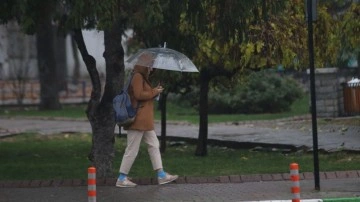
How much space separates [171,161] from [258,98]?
1338 cm

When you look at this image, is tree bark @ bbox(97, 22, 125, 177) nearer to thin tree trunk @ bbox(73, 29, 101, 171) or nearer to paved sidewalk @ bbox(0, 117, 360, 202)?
thin tree trunk @ bbox(73, 29, 101, 171)

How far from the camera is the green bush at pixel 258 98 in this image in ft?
89.7

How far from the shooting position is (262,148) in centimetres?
1582

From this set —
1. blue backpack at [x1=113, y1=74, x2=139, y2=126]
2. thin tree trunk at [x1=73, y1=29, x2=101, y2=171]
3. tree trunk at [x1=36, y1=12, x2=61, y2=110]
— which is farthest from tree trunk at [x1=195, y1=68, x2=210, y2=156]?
tree trunk at [x1=36, y1=12, x2=61, y2=110]

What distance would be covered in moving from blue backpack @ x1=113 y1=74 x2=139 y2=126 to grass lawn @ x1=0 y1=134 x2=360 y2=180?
1496 mm

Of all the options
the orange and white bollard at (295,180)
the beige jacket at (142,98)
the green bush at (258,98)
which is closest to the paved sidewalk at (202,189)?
the beige jacket at (142,98)

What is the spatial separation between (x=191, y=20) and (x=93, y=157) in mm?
2488

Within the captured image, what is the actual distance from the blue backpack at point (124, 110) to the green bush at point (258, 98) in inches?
630

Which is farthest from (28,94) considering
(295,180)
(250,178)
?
(295,180)

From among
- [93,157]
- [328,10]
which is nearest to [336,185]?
[93,157]

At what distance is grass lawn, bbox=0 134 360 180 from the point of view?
41.2 ft

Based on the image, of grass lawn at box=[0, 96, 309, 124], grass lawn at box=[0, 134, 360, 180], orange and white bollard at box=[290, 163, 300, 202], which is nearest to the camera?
orange and white bollard at box=[290, 163, 300, 202]

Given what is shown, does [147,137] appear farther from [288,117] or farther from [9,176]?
[288,117]

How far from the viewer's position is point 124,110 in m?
11.1
